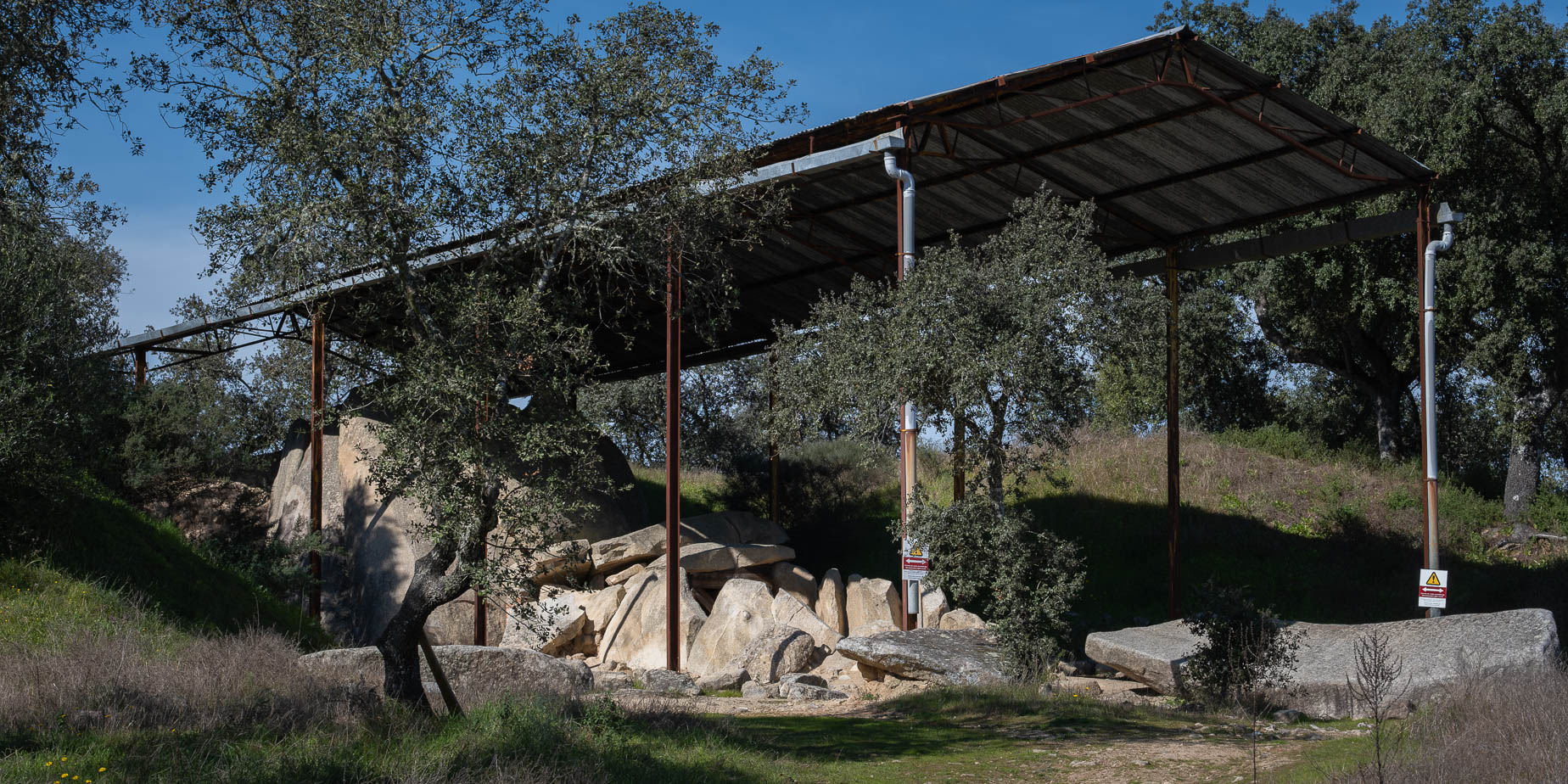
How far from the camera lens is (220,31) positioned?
38.3 ft

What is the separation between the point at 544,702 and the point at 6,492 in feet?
30.8

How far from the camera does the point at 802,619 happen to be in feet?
70.9

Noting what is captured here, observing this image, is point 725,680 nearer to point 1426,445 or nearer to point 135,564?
point 135,564

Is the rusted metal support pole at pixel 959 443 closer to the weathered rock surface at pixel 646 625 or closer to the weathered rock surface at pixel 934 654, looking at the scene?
the weathered rock surface at pixel 934 654

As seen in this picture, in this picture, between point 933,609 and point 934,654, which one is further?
point 933,609

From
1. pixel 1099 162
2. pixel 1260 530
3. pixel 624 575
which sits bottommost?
pixel 624 575

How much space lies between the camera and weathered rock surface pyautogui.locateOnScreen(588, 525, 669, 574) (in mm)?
25688

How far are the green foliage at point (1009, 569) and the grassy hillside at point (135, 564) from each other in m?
9.23

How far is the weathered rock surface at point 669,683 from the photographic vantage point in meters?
17.8

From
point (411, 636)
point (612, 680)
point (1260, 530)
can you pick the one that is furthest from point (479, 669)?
point (1260, 530)

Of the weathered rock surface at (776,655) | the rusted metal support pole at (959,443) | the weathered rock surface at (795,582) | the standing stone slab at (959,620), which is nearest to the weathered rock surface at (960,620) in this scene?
the standing stone slab at (959,620)

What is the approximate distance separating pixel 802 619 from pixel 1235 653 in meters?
8.93

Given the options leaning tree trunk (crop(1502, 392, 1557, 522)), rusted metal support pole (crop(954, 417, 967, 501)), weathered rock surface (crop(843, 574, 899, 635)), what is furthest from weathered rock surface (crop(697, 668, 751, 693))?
leaning tree trunk (crop(1502, 392, 1557, 522))

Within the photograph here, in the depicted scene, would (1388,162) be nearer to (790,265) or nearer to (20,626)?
(790,265)
